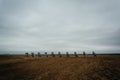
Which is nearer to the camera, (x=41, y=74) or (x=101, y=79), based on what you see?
(x=101, y=79)

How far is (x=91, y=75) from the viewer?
2517 centimetres

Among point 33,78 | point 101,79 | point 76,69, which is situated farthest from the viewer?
point 76,69

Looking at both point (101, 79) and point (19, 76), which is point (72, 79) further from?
point (19, 76)

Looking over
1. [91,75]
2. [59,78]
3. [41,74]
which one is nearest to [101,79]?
[91,75]

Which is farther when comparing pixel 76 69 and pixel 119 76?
pixel 76 69

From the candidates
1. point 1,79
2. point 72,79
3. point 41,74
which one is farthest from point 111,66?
point 1,79

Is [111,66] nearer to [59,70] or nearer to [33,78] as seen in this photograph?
A: [59,70]

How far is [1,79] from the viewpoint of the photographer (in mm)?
25984

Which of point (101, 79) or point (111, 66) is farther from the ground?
point (111, 66)

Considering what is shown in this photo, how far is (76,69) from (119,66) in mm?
8319

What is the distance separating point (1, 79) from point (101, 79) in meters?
16.9

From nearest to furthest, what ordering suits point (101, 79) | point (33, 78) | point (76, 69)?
point (101, 79) → point (33, 78) → point (76, 69)

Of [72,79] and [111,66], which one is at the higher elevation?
[111,66]

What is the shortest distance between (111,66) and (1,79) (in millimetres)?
20266
